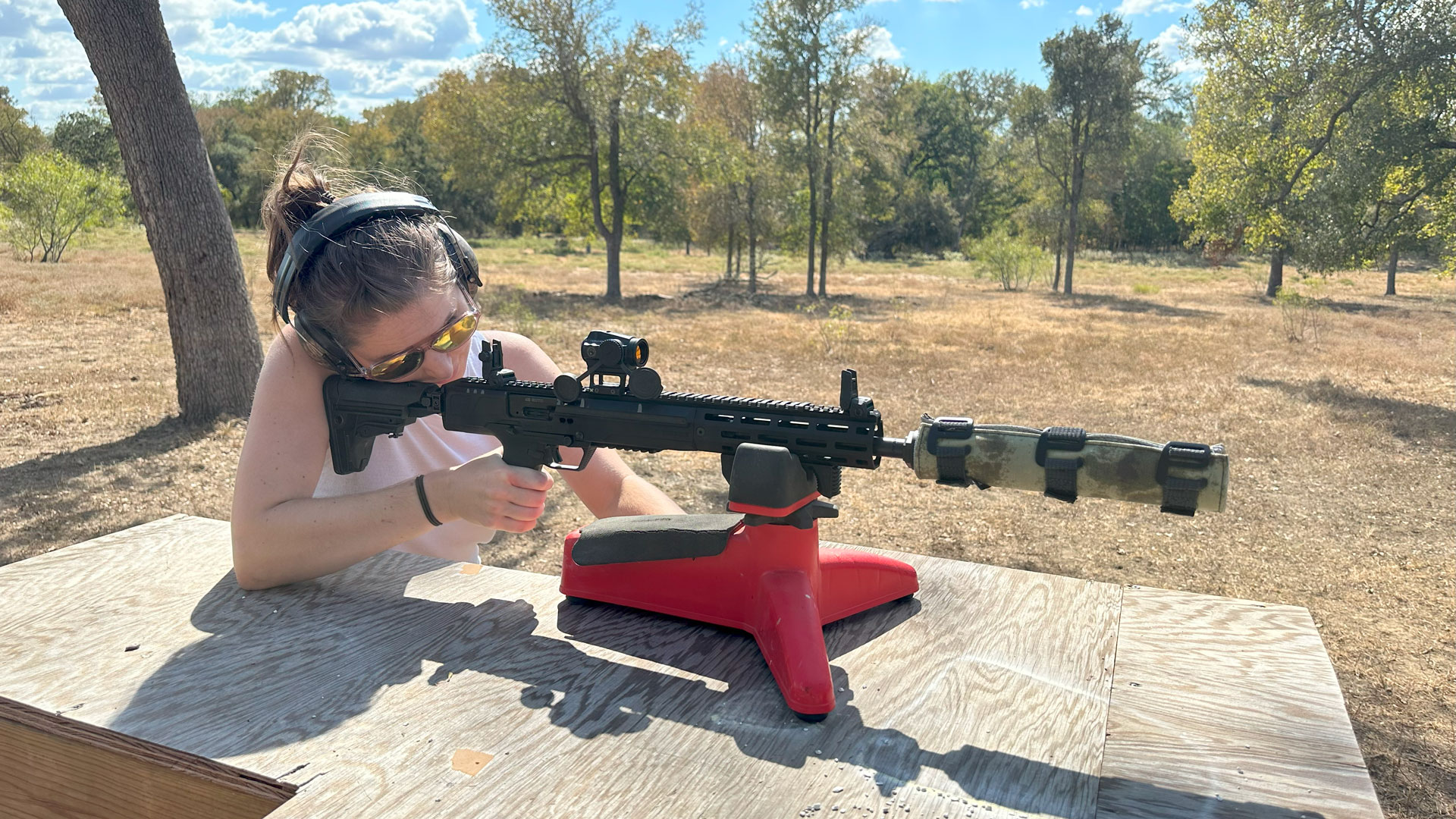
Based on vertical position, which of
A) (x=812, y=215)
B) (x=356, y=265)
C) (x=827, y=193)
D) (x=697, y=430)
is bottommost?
(x=697, y=430)

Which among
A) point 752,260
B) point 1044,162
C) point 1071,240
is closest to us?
point 752,260

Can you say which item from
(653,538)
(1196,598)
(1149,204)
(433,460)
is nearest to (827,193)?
(433,460)

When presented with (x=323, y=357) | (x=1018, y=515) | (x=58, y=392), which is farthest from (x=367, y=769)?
(x=58, y=392)

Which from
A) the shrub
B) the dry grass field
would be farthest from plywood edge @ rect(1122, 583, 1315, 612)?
the shrub

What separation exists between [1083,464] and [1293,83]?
15.9 m

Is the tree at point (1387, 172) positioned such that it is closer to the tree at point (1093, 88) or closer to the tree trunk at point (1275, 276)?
the tree at point (1093, 88)

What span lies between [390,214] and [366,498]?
66cm

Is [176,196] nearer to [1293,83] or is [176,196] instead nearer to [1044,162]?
[1293,83]

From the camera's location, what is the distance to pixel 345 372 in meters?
2.25

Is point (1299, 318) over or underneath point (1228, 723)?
over

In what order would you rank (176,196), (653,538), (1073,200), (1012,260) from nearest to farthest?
(653,538), (176,196), (1073,200), (1012,260)

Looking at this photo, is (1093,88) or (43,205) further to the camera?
(1093,88)

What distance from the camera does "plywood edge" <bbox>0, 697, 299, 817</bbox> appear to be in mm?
1468

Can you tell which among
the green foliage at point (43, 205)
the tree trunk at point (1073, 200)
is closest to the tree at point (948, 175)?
the tree trunk at point (1073, 200)
